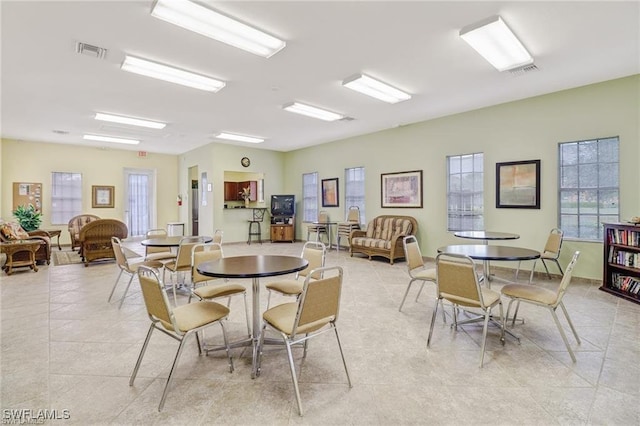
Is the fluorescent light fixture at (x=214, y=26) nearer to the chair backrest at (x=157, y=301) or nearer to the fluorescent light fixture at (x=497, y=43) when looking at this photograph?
the fluorescent light fixture at (x=497, y=43)

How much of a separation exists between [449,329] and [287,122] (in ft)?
16.9

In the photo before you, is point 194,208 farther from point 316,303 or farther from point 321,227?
point 316,303

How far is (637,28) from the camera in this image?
3.19 meters

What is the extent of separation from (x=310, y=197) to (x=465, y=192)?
15.7 feet

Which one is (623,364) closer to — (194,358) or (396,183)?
(194,358)

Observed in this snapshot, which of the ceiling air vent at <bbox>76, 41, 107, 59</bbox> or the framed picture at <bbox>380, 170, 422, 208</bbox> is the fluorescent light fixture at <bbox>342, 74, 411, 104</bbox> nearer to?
the framed picture at <bbox>380, 170, 422, 208</bbox>

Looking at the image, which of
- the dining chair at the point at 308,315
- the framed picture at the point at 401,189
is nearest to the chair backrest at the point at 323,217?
the framed picture at the point at 401,189

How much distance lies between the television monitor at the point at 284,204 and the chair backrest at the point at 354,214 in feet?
7.04

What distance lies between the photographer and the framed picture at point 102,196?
956 centimetres

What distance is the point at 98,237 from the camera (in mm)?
6457

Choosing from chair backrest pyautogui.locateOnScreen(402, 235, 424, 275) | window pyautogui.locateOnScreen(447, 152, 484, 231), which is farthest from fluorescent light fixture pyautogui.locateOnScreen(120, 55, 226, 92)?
window pyautogui.locateOnScreen(447, 152, 484, 231)

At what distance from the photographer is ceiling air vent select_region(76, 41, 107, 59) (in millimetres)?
3387

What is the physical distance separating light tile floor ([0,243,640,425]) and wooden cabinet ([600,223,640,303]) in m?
0.62

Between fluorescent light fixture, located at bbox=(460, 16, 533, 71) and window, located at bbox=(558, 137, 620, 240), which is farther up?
fluorescent light fixture, located at bbox=(460, 16, 533, 71)
